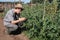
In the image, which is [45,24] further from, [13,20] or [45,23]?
[13,20]

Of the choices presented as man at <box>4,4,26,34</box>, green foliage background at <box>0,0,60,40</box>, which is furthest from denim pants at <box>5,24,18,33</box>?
green foliage background at <box>0,0,60,40</box>

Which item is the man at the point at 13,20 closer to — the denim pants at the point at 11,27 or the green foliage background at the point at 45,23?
the denim pants at the point at 11,27

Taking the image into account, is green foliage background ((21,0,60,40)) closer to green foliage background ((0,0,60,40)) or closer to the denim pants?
green foliage background ((0,0,60,40))

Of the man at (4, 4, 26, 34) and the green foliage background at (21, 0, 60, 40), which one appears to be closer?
the green foliage background at (21, 0, 60, 40)

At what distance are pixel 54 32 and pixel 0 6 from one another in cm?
685

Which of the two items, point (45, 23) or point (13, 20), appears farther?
point (13, 20)

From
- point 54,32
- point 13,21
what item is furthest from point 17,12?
point 54,32

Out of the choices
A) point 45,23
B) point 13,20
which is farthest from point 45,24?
point 13,20

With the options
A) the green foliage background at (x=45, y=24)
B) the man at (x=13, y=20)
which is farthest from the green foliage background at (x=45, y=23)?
the man at (x=13, y=20)

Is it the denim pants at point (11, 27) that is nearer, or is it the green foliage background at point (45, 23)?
the green foliage background at point (45, 23)

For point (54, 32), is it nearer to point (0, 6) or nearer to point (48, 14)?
point (48, 14)

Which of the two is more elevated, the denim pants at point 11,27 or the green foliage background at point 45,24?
the green foliage background at point 45,24

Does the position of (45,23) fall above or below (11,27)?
above

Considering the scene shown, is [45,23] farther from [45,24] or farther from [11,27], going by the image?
[11,27]
